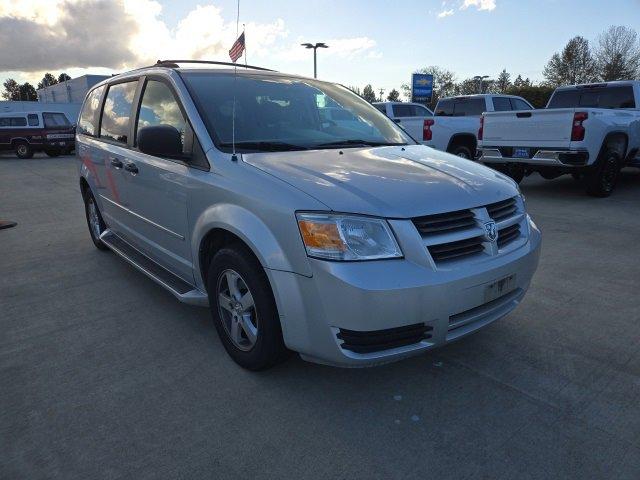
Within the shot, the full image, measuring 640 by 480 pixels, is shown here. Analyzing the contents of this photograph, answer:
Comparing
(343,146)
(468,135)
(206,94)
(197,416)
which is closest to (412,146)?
(343,146)

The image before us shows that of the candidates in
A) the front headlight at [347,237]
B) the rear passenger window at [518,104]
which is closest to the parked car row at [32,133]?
the rear passenger window at [518,104]

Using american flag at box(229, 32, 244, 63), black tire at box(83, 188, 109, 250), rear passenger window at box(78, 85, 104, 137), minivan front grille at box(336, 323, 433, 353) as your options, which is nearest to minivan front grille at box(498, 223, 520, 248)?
minivan front grille at box(336, 323, 433, 353)

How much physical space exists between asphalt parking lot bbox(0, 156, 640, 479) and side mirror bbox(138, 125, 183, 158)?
127 cm

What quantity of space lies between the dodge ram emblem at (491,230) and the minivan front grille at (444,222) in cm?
8

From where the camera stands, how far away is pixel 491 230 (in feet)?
8.18

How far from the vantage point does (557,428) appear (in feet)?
7.37

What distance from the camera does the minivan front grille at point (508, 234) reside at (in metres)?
2.61

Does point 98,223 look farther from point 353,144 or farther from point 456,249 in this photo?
point 456,249

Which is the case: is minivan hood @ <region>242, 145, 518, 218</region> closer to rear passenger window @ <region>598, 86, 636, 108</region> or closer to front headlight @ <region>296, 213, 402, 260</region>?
front headlight @ <region>296, 213, 402, 260</region>

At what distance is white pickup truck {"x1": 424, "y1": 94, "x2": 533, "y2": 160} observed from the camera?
10.9 meters

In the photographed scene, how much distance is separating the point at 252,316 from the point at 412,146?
1772 mm

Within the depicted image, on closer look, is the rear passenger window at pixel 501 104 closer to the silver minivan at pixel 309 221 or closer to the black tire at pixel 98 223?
the silver minivan at pixel 309 221

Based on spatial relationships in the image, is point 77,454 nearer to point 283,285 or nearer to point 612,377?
point 283,285

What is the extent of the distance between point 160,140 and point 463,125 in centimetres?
935
